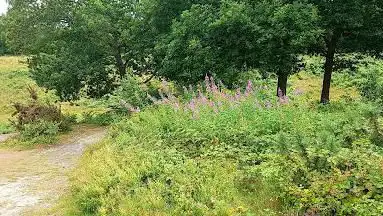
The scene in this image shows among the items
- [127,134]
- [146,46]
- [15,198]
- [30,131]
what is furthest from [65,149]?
[146,46]

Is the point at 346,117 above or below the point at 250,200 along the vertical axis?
above

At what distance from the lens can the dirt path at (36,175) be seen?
9148 mm

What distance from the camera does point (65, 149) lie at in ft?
52.2

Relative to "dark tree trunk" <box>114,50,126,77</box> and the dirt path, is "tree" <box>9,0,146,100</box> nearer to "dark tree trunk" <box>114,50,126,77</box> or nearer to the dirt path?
"dark tree trunk" <box>114,50,126,77</box>

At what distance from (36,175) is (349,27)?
44.7 ft

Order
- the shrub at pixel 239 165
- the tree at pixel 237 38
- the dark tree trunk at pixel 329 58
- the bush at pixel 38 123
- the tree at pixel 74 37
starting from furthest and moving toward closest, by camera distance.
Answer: the tree at pixel 74 37
the dark tree trunk at pixel 329 58
the bush at pixel 38 123
the tree at pixel 237 38
the shrub at pixel 239 165

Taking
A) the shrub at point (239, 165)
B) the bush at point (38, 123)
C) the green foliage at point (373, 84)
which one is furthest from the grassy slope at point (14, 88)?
the green foliage at point (373, 84)

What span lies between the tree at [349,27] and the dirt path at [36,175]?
416 inches

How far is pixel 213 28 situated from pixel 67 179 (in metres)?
9.02

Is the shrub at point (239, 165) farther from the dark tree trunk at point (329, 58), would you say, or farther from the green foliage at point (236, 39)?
the dark tree trunk at point (329, 58)

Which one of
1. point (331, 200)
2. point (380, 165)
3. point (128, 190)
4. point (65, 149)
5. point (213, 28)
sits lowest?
point (65, 149)

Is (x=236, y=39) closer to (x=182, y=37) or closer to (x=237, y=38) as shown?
(x=237, y=38)

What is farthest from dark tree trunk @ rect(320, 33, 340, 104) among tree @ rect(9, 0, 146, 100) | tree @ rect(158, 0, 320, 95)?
tree @ rect(9, 0, 146, 100)

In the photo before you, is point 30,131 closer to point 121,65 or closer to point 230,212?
point 121,65
